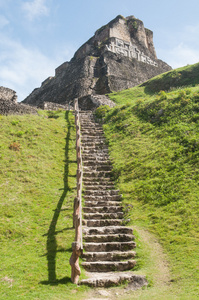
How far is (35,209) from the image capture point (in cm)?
954

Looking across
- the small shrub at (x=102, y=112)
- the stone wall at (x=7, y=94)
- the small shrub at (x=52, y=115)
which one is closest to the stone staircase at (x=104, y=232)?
the small shrub at (x=102, y=112)

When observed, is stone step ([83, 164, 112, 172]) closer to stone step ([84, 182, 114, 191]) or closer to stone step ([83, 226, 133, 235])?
stone step ([84, 182, 114, 191])

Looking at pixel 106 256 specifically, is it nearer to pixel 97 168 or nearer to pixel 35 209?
pixel 35 209

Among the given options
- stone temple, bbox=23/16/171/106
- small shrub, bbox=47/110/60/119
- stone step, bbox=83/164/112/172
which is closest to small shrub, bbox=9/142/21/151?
stone step, bbox=83/164/112/172

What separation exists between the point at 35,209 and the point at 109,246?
341cm

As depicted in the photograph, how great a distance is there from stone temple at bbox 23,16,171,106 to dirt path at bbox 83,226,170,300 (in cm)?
2215

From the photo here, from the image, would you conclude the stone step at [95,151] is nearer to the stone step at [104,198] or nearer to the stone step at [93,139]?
the stone step at [93,139]

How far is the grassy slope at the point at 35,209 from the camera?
599 centimetres

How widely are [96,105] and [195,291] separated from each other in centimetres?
2209

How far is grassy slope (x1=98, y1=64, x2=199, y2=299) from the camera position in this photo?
7.05 meters

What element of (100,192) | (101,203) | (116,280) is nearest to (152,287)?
(116,280)

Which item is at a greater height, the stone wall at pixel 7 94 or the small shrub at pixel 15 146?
the stone wall at pixel 7 94

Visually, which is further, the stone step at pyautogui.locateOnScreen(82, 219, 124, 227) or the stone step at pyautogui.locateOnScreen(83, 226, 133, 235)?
the stone step at pyautogui.locateOnScreen(82, 219, 124, 227)

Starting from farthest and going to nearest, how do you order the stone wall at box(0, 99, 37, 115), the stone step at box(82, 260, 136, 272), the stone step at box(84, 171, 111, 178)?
1. the stone wall at box(0, 99, 37, 115)
2. the stone step at box(84, 171, 111, 178)
3. the stone step at box(82, 260, 136, 272)
